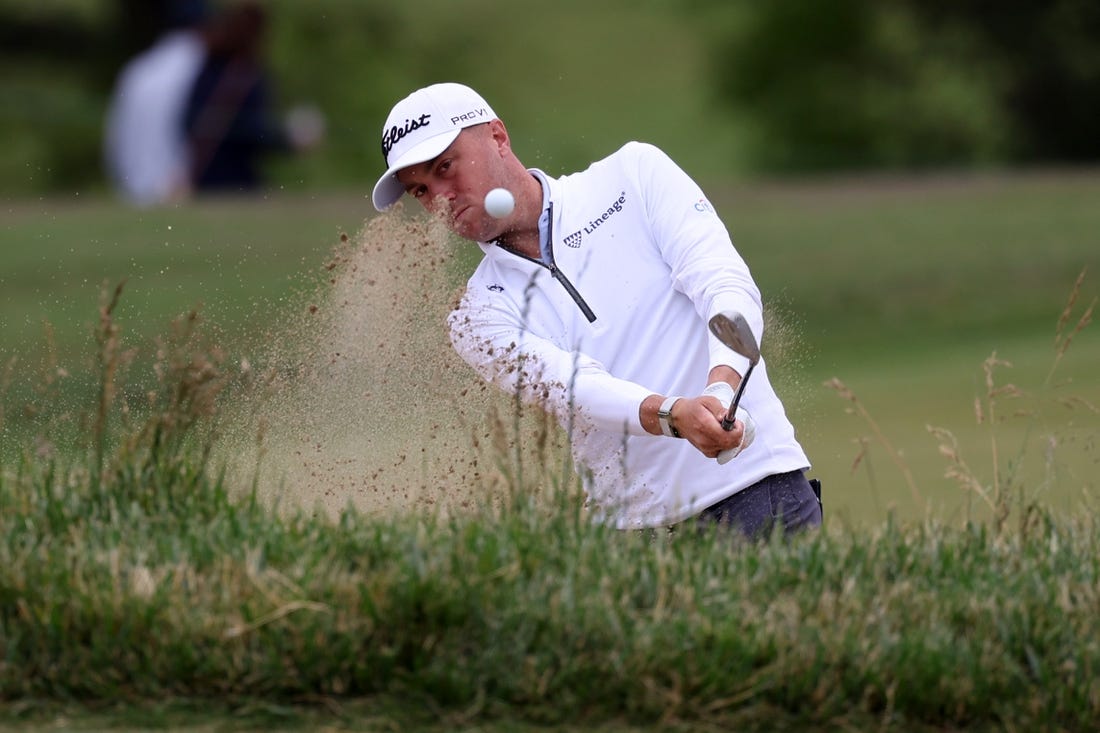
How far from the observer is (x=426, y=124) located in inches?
205

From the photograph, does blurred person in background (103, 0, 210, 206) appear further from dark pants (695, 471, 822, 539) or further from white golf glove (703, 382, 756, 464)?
white golf glove (703, 382, 756, 464)

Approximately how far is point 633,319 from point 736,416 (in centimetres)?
60

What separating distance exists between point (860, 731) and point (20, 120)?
123 feet

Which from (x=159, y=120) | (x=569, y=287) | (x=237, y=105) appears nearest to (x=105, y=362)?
(x=569, y=287)

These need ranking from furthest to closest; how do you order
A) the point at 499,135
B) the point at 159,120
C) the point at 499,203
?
the point at 159,120
the point at 499,135
the point at 499,203

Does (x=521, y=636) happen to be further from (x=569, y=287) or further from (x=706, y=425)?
(x=569, y=287)

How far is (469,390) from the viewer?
5609mm

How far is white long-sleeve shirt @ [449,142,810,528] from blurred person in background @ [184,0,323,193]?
15.7 m

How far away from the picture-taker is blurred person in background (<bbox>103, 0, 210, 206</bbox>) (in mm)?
22328

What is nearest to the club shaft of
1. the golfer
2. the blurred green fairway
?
the golfer

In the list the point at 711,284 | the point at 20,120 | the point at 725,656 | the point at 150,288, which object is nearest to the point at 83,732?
the point at 725,656

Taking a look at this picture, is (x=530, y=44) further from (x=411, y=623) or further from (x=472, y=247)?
(x=411, y=623)

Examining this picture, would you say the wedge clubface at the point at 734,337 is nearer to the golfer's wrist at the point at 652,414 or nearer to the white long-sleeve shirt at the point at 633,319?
the golfer's wrist at the point at 652,414

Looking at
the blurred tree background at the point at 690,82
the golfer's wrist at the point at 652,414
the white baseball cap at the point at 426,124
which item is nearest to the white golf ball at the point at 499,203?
the white baseball cap at the point at 426,124
